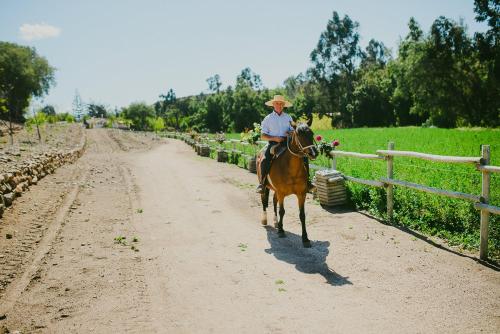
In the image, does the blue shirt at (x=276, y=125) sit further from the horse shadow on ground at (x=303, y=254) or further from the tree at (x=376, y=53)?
the tree at (x=376, y=53)

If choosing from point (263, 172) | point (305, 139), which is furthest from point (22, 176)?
point (305, 139)

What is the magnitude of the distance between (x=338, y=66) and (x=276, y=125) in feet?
194

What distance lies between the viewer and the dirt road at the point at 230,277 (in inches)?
175

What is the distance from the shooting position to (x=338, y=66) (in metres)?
62.5

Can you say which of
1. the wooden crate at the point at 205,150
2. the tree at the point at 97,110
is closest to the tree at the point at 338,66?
the wooden crate at the point at 205,150

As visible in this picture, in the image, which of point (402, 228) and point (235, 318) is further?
point (402, 228)

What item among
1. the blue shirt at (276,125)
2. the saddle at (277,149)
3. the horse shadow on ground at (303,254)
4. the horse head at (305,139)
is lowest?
Answer: the horse shadow on ground at (303,254)

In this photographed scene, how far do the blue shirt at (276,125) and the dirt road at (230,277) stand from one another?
233 cm

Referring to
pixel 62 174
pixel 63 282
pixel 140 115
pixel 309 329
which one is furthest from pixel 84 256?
pixel 140 115

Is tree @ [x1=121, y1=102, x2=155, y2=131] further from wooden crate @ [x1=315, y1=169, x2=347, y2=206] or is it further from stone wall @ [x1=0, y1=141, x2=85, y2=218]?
wooden crate @ [x1=315, y1=169, x2=347, y2=206]

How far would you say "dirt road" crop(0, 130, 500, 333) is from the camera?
4457mm

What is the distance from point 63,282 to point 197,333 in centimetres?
283

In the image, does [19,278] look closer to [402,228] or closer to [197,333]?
[197,333]

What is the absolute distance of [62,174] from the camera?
16.8m
